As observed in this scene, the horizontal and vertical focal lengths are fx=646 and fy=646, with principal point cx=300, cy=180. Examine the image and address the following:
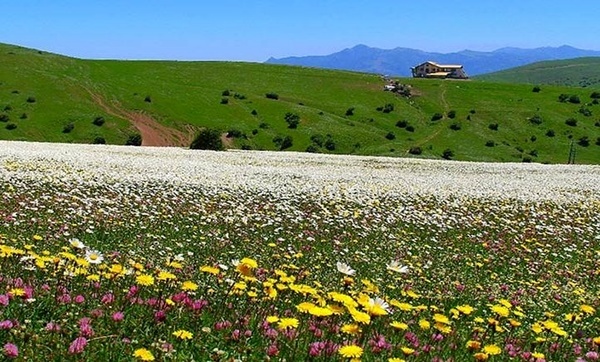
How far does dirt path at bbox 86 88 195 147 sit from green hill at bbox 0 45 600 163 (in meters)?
0.21

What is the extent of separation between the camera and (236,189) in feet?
76.6

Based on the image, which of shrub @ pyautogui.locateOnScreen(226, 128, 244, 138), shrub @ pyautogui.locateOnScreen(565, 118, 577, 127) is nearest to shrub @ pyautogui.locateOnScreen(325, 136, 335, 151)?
shrub @ pyautogui.locateOnScreen(226, 128, 244, 138)

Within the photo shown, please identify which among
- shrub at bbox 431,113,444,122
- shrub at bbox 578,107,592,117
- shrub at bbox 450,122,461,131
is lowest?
shrub at bbox 450,122,461,131

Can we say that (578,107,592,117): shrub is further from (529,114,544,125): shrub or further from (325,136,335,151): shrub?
(325,136,335,151): shrub

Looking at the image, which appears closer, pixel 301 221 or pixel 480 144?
pixel 301 221

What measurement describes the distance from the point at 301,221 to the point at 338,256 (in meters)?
4.00

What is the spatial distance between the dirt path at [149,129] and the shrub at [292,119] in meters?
16.6

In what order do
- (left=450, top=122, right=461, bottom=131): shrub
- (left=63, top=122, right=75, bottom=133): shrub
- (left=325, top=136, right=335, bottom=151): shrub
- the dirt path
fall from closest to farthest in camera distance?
(left=63, top=122, right=75, bottom=133): shrub → the dirt path → (left=325, top=136, right=335, bottom=151): shrub → (left=450, top=122, right=461, bottom=131): shrub

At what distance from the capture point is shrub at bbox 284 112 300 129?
10862 centimetres

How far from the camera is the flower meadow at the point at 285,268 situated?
5125 millimetres

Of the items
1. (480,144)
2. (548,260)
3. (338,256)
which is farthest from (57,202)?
(480,144)

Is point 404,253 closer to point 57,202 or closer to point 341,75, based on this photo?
point 57,202

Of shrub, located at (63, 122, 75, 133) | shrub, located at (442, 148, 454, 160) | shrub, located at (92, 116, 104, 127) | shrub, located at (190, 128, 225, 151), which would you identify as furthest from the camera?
shrub, located at (442, 148, 454, 160)

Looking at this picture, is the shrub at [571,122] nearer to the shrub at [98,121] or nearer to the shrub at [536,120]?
the shrub at [536,120]
